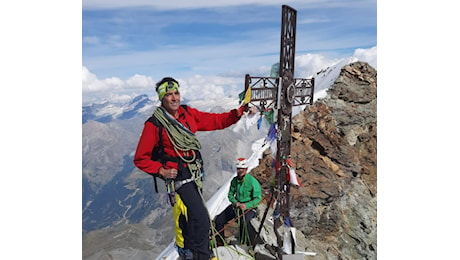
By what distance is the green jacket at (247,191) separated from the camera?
3.26 meters

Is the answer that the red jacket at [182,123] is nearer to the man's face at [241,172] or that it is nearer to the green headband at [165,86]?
the green headband at [165,86]

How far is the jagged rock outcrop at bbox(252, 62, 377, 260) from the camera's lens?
4.81m

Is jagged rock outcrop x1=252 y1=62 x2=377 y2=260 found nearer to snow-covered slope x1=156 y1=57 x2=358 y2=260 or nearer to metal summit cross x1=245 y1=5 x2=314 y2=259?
snow-covered slope x1=156 y1=57 x2=358 y2=260

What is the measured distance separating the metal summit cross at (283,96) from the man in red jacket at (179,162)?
0.55 meters

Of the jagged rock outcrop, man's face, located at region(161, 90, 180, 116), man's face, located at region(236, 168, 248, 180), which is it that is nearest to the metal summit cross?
man's face, located at region(236, 168, 248, 180)

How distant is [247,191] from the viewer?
3.28m

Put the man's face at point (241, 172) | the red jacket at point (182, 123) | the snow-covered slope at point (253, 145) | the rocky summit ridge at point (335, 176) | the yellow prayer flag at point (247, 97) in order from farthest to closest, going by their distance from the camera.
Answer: the rocky summit ridge at point (335, 176), the man's face at point (241, 172), the snow-covered slope at point (253, 145), the yellow prayer flag at point (247, 97), the red jacket at point (182, 123)

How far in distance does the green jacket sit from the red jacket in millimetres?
670

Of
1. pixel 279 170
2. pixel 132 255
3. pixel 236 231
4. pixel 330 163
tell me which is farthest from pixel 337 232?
pixel 132 255

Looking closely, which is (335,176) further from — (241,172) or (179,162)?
(179,162)

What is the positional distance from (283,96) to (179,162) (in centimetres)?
103

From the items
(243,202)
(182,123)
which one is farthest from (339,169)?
(182,123)

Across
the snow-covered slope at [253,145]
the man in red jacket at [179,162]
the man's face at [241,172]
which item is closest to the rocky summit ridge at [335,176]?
the snow-covered slope at [253,145]

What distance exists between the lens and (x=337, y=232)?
492cm
